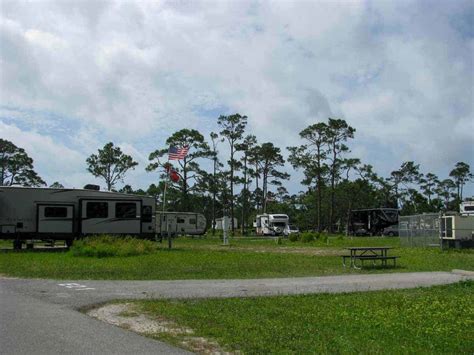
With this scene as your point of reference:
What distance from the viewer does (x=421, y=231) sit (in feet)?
99.8

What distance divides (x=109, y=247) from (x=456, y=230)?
17574mm

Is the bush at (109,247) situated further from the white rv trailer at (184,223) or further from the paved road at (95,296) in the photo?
the white rv trailer at (184,223)

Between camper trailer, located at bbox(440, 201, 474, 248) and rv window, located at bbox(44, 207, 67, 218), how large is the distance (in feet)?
64.3

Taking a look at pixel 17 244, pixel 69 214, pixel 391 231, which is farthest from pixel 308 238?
pixel 17 244

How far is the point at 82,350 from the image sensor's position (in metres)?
6.60

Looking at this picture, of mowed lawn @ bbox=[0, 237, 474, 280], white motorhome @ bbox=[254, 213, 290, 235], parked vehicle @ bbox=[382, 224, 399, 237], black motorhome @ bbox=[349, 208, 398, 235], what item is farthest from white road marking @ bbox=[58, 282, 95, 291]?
parked vehicle @ bbox=[382, 224, 399, 237]

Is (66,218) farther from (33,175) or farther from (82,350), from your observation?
(33,175)

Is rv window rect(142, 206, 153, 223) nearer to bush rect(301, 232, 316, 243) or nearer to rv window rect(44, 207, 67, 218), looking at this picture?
rv window rect(44, 207, 67, 218)

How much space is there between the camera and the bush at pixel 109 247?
22719 millimetres

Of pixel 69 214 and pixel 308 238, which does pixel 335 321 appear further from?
pixel 308 238

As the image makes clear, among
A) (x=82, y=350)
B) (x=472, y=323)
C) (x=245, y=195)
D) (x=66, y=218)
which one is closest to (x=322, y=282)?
(x=472, y=323)

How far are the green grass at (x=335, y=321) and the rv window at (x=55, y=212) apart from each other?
18698mm

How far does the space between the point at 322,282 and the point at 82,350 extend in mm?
9167

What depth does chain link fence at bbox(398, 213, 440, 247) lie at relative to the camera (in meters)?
29.4
